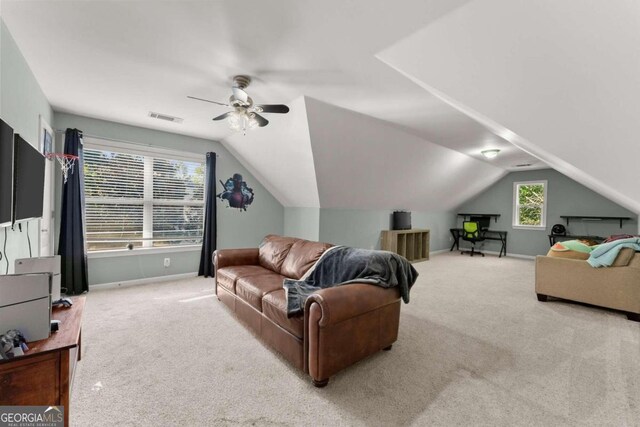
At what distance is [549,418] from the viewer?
1574 millimetres

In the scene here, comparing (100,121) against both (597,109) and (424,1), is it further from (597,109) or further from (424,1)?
(597,109)

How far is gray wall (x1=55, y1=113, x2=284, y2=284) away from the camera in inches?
149

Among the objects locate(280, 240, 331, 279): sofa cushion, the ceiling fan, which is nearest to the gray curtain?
locate(280, 240, 331, 279): sofa cushion

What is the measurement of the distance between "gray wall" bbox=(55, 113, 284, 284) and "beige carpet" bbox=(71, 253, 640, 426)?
808mm

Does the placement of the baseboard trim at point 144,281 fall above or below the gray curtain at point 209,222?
below

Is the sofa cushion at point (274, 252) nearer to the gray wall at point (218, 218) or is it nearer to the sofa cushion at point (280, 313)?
the sofa cushion at point (280, 313)

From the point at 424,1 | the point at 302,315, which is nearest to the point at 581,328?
the point at 302,315

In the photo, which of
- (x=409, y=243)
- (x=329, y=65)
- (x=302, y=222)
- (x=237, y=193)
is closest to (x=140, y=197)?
(x=237, y=193)

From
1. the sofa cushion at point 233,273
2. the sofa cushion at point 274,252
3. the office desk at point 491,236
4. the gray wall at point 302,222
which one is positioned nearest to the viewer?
the sofa cushion at point 233,273

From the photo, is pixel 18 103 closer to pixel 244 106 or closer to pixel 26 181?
pixel 26 181

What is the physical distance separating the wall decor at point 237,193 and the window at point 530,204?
6.81m

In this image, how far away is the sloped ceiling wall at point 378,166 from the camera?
351 cm

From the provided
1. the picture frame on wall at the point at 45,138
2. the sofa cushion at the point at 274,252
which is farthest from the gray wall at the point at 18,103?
the sofa cushion at the point at 274,252

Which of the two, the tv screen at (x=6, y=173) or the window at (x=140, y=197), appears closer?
the tv screen at (x=6, y=173)
